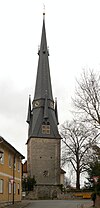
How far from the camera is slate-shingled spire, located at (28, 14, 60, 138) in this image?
78312 millimetres

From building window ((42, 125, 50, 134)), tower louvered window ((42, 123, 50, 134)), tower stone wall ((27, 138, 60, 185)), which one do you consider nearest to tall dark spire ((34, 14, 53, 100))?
tower louvered window ((42, 123, 50, 134))

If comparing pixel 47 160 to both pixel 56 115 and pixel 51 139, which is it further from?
pixel 56 115

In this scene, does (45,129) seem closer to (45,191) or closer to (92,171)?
(45,191)

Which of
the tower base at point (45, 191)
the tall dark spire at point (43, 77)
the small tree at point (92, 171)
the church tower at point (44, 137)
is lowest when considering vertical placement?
the tower base at point (45, 191)

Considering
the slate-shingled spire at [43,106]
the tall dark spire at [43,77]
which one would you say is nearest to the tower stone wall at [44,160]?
the slate-shingled spire at [43,106]

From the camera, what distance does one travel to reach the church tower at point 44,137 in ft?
246

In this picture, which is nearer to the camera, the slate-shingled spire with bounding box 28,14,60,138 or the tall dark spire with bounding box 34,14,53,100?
the slate-shingled spire with bounding box 28,14,60,138

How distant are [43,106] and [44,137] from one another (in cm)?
661

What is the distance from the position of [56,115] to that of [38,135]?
28.5 feet

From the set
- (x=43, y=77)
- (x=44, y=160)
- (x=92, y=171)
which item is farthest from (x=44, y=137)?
(x=92, y=171)

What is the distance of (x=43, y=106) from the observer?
261 feet

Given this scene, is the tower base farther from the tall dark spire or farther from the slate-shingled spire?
the tall dark spire

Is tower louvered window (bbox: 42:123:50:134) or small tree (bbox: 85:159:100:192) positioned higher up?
tower louvered window (bbox: 42:123:50:134)

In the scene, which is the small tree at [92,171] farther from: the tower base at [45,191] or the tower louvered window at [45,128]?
the tower louvered window at [45,128]
